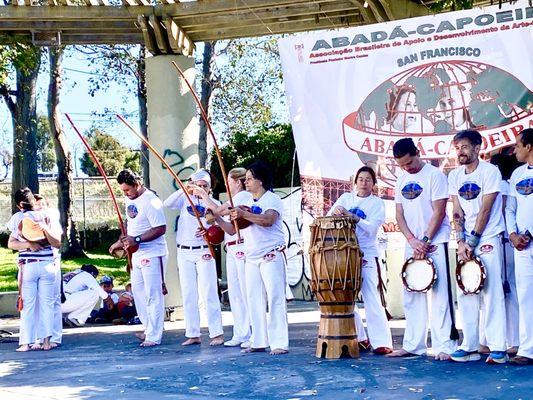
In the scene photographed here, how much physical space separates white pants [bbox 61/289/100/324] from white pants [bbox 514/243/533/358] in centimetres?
743

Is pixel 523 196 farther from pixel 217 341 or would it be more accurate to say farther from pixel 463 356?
pixel 217 341

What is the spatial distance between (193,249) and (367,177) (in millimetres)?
2495

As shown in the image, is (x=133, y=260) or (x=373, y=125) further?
(x=133, y=260)

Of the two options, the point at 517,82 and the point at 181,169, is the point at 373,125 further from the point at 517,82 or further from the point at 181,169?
the point at 181,169

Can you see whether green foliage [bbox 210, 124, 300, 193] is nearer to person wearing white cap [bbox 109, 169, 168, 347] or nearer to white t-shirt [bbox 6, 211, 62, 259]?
white t-shirt [bbox 6, 211, 62, 259]

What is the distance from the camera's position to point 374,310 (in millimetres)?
10055

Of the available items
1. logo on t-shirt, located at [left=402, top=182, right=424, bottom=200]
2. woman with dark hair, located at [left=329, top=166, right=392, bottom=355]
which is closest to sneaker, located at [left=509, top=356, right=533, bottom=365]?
woman with dark hair, located at [left=329, top=166, right=392, bottom=355]

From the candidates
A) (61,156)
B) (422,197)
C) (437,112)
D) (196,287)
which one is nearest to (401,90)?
(437,112)

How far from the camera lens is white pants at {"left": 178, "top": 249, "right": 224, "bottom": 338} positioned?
11.6 metres

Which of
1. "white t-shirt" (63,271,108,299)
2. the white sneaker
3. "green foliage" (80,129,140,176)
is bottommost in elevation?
the white sneaker

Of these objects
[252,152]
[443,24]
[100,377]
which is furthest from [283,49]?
[252,152]

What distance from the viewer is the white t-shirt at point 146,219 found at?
11.5 metres

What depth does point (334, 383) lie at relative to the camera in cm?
835

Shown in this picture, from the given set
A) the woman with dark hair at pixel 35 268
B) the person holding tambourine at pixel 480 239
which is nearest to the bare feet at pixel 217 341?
the woman with dark hair at pixel 35 268
